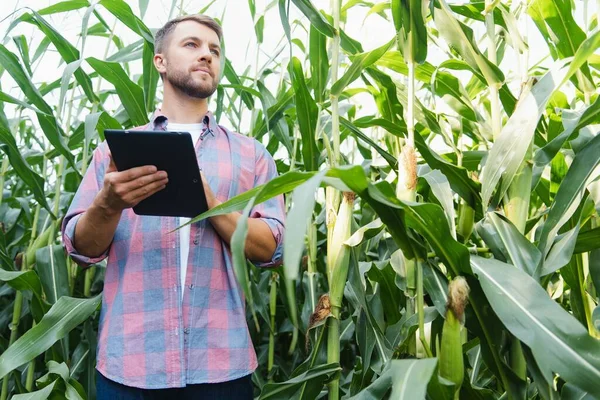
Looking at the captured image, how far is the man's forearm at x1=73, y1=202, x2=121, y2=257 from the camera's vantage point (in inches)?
51.2

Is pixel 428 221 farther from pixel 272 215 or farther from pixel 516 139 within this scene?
pixel 272 215

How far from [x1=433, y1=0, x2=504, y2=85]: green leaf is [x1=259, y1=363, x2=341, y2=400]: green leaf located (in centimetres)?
61

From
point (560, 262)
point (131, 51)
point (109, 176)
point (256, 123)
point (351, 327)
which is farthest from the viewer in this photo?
point (256, 123)

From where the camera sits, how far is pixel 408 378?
2.91ft

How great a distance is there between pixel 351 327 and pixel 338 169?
0.89 metres

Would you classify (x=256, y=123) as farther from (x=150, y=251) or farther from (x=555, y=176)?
(x=555, y=176)

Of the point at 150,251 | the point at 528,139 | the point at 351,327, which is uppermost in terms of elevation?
the point at 528,139

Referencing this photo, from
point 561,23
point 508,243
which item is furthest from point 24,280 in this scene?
point 561,23

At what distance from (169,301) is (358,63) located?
63 cm

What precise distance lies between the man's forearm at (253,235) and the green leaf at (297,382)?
301 millimetres

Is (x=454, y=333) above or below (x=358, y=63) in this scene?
below

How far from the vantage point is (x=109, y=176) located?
1202mm

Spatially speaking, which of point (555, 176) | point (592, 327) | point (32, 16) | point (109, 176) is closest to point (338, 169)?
point (109, 176)

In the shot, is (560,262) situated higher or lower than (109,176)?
lower
